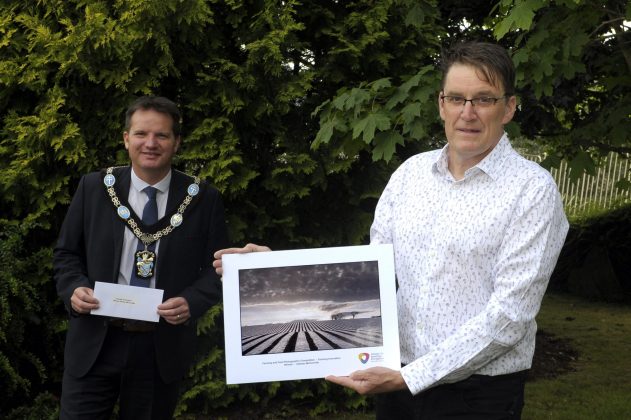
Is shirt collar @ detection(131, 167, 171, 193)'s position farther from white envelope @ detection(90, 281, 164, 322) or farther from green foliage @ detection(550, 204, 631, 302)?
green foliage @ detection(550, 204, 631, 302)

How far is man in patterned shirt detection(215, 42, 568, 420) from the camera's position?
7.84ft

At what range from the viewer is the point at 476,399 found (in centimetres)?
250

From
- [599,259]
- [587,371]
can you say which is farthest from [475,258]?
[599,259]

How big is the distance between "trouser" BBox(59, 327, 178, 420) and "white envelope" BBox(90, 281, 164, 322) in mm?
210

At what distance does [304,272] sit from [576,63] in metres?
2.94

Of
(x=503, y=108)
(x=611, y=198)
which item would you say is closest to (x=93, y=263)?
(x=503, y=108)

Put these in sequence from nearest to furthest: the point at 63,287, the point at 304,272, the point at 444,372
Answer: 1. the point at 444,372
2. the point at 304,272
3. the point at 63,287

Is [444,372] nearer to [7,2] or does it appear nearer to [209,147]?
[209,147]

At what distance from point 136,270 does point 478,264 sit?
166cm

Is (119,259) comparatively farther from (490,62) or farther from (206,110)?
(206,110)

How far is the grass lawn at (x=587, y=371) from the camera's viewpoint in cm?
670

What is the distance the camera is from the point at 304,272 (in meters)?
2.79

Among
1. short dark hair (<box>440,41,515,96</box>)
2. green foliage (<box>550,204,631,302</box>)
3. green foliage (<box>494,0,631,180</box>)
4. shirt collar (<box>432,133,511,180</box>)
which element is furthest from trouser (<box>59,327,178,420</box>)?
green foliage (<box>550,204,631,302</box>)

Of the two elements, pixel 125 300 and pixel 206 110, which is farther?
pixel 206 110
